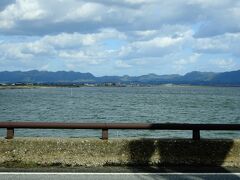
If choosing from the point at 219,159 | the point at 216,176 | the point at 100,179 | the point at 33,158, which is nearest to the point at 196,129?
the point at 219,159

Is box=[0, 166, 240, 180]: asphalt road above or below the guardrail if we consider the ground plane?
below

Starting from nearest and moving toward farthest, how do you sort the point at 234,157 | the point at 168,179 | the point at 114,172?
the point at 168,179, the point at 114,172, the point at 234,157

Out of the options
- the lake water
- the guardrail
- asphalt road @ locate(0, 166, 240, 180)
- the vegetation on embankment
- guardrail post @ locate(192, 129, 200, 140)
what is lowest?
the lake water

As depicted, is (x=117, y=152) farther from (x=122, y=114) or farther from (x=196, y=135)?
(x=122, y=114)

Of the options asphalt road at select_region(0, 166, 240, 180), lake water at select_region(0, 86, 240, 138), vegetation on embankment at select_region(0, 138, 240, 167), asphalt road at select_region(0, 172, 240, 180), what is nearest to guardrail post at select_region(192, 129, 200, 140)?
vegetation on embankment at select_region(0, 138, 240, 167)

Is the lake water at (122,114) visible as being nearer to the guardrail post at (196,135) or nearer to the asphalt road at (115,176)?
the guardrail post at (196,135)

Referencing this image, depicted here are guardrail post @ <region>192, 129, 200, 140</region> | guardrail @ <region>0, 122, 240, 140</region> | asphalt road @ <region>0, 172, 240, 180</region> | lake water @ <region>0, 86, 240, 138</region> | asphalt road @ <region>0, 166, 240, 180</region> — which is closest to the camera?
asphalt road @ <region>0, 172, 240, 180</region>

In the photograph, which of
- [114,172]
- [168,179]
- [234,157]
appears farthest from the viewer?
[234,157]

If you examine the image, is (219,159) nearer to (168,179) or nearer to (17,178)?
(168,179)

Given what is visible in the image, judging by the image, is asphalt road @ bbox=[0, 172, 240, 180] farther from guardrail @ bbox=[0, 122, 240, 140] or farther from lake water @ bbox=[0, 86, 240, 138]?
lake water @ bbox=[0, 86, 240, 138]

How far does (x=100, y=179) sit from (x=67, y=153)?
185 centimetres

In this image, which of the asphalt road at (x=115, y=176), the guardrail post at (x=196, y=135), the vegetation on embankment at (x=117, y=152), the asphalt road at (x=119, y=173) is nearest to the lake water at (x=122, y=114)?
the guardrail post at (x=196, y=135)

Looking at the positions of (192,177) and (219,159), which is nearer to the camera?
(192,177)

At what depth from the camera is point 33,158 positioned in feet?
34.7
